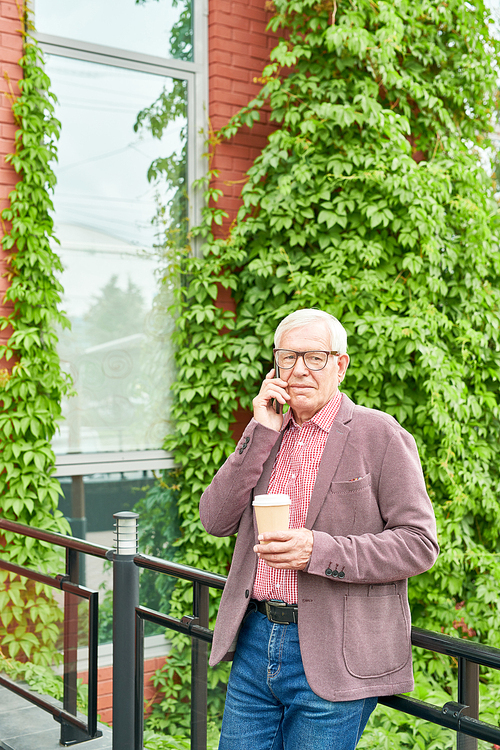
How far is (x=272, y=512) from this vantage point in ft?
4.39

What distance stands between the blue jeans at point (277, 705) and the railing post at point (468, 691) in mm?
174

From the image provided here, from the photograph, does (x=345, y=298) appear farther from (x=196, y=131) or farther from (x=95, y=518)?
(x=95, y=518)

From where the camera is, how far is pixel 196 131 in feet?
14.8

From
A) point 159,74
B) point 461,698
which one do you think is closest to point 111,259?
point 159,74

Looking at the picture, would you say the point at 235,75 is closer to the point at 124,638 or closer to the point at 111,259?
the point at 111,259

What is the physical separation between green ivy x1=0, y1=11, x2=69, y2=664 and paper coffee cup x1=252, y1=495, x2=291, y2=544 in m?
2.63

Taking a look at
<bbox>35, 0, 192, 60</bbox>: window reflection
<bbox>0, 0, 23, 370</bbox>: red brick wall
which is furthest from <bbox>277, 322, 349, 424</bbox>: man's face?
<bbox>35, 0, 192, 60</bbox>: window reflection

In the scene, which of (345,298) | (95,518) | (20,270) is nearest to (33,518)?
(95,518)

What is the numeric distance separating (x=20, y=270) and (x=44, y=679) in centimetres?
201

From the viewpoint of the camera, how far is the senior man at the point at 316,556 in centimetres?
136

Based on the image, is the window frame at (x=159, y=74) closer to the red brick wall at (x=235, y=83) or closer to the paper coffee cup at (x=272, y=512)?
the red brick wall at (x=235, y=83)

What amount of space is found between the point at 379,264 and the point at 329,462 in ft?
9.58

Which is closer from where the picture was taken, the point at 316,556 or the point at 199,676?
the point at 316,556

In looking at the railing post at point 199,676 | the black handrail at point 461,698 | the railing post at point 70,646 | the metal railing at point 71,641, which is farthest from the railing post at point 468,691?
the railing post at point 70,646
